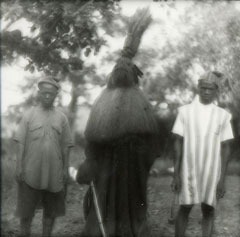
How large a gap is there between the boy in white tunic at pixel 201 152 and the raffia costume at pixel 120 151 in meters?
0.40

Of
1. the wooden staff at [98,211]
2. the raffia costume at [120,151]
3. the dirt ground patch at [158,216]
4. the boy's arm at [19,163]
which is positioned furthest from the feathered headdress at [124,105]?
the dirt ground patch at [158,216]

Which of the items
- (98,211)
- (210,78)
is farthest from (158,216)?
(210,78)

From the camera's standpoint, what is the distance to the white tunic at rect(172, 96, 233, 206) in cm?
446

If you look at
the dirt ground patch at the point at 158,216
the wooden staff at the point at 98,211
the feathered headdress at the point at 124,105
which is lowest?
the dirt ground patch at the point at 158,216

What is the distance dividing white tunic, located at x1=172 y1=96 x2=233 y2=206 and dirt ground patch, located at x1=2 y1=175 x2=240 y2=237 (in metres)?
1.32

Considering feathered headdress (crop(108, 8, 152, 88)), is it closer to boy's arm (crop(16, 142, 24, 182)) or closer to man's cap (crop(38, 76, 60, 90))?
man's cap (crop(38, 76, 60, 90))

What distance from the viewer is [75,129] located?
11523mm

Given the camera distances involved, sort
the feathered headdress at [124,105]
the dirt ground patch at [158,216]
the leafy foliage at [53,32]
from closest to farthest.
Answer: the feathered headdress at [124,105], the leafy foliage at [53,32], the dirt ground patch at [158,216]

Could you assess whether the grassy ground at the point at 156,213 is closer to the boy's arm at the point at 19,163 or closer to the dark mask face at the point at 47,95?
the boy's arm at the point at 19,163

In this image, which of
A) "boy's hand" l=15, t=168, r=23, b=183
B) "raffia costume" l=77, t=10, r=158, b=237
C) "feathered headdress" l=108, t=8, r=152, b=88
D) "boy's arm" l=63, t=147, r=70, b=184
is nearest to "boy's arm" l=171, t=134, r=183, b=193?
"raffia costume" l=77, t=10, r=158, b=237

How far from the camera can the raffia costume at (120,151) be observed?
4105 mm

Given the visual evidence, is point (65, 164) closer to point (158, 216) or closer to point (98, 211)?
point (98, 211)

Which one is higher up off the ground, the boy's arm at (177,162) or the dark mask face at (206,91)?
the dark mask face at (206,91)

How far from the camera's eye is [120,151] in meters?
4.12
